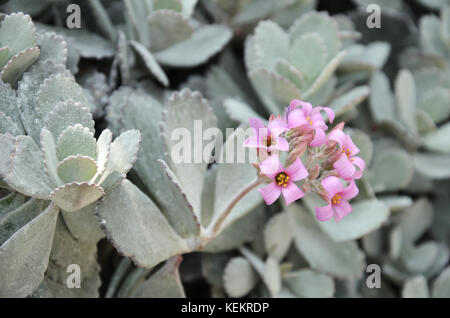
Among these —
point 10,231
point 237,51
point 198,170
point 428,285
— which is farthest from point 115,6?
point 428,285

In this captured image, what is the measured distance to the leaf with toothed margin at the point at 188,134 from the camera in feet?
2.78

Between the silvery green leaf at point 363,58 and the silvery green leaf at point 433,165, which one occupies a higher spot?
the silvery green leaf at point 363,58

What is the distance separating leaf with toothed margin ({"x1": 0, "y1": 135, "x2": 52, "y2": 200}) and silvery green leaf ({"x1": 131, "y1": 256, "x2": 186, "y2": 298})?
0.83ft

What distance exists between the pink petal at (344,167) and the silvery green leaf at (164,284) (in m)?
0.32

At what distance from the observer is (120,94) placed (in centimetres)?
96

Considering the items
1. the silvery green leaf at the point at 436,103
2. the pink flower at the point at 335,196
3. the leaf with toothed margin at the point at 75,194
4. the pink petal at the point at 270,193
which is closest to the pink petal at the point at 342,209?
the pink flower at the point at 335,196

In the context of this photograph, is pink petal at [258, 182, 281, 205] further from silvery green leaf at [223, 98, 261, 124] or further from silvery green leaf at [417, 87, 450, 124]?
silvery green leaf at [417, 87, 450, 124]

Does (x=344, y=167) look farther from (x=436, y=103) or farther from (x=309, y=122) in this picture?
(x=436, y=103)

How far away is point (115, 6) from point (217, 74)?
264 mm

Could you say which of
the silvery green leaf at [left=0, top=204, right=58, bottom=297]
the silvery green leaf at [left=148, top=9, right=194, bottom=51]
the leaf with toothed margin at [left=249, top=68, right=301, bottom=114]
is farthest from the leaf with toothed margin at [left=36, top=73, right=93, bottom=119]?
the leaf with toothed margin at [left=249, top=68, right=301, bottom=114]

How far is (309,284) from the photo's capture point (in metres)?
1.01

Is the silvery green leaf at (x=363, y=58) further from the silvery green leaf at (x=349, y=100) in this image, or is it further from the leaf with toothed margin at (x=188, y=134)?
the leaf with toothed margin at (x=188, y=134)

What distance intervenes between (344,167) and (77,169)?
0.37 m
